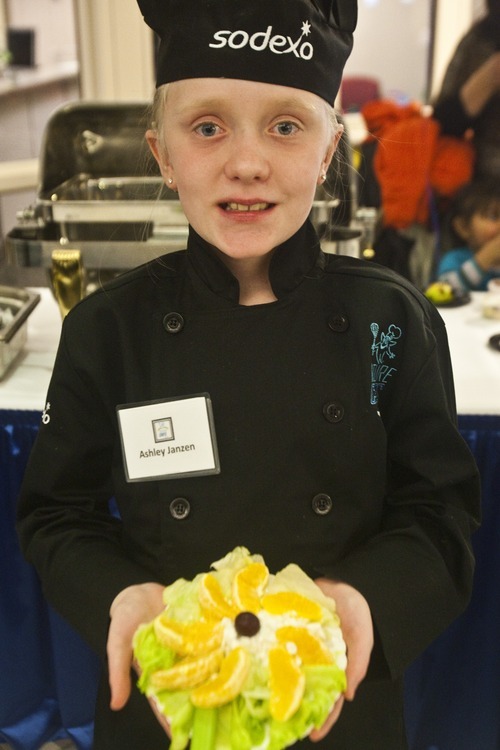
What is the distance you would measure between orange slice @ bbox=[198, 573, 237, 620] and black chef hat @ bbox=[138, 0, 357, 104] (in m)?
0.48

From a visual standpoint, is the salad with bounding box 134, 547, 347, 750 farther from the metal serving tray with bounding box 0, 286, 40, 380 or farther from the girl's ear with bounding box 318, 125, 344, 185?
the metal serving tray with bounding box 0, 286, 40, 380

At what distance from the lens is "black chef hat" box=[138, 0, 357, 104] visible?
2.39ft

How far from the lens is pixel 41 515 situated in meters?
0.88

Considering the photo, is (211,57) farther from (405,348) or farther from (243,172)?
(405,348)

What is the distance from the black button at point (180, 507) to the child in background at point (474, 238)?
182 cm

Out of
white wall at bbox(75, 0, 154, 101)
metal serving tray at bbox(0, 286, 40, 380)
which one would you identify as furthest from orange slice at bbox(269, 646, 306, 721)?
white wall at bbox(75, 0, 154, 101)

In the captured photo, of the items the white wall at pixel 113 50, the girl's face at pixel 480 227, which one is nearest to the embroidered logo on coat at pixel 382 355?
the girl's face at pixel 480 227

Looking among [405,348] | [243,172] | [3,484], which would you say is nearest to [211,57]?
[243,172]

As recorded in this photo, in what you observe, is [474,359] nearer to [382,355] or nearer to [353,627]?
[382,355]

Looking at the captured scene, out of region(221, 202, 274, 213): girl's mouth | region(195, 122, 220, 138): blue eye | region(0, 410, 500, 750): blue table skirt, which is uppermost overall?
region(195, 122, 220, 138): blue eye

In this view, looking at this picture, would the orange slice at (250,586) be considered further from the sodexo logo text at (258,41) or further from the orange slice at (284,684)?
the sodexo logo text at (258,41)

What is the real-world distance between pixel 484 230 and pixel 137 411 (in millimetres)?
1975

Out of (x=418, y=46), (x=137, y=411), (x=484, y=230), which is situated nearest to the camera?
(x=137, y=411)

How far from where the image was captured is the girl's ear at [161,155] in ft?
2.74
